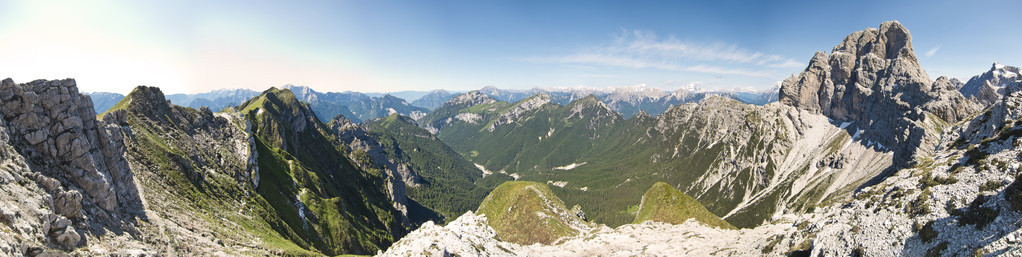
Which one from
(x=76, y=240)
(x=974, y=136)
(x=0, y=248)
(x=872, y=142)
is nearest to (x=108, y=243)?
(x=76, y=240)

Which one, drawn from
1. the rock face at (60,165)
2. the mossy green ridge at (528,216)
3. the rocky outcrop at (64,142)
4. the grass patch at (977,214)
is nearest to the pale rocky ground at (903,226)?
the grass patch at (977,214)

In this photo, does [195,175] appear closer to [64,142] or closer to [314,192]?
[64,142]

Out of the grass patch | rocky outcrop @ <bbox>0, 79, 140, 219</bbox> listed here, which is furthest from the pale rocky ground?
rocky outcrop @ <bbox>0, 79, 140, 219</bbox>

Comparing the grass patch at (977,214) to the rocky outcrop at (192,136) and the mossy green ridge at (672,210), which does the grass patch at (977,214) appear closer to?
the mossy green ridge at (672,210)

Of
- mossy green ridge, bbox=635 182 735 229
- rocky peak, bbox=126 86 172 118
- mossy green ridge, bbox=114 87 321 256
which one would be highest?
rocky peak, bbox=126 86 172 118

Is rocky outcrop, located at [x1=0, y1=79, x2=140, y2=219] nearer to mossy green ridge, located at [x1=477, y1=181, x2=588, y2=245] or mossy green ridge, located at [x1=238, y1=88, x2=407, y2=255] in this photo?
mossy green ridge, located at [x1=238, y1=88, x2=407, y2=255]

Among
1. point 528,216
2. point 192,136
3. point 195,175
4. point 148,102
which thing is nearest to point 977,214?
point 528,216

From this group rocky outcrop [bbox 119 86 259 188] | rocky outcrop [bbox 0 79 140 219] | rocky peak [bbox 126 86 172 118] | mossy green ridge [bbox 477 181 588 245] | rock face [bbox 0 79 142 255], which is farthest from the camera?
mossy green ridge [bbox 477 181 588 245]
